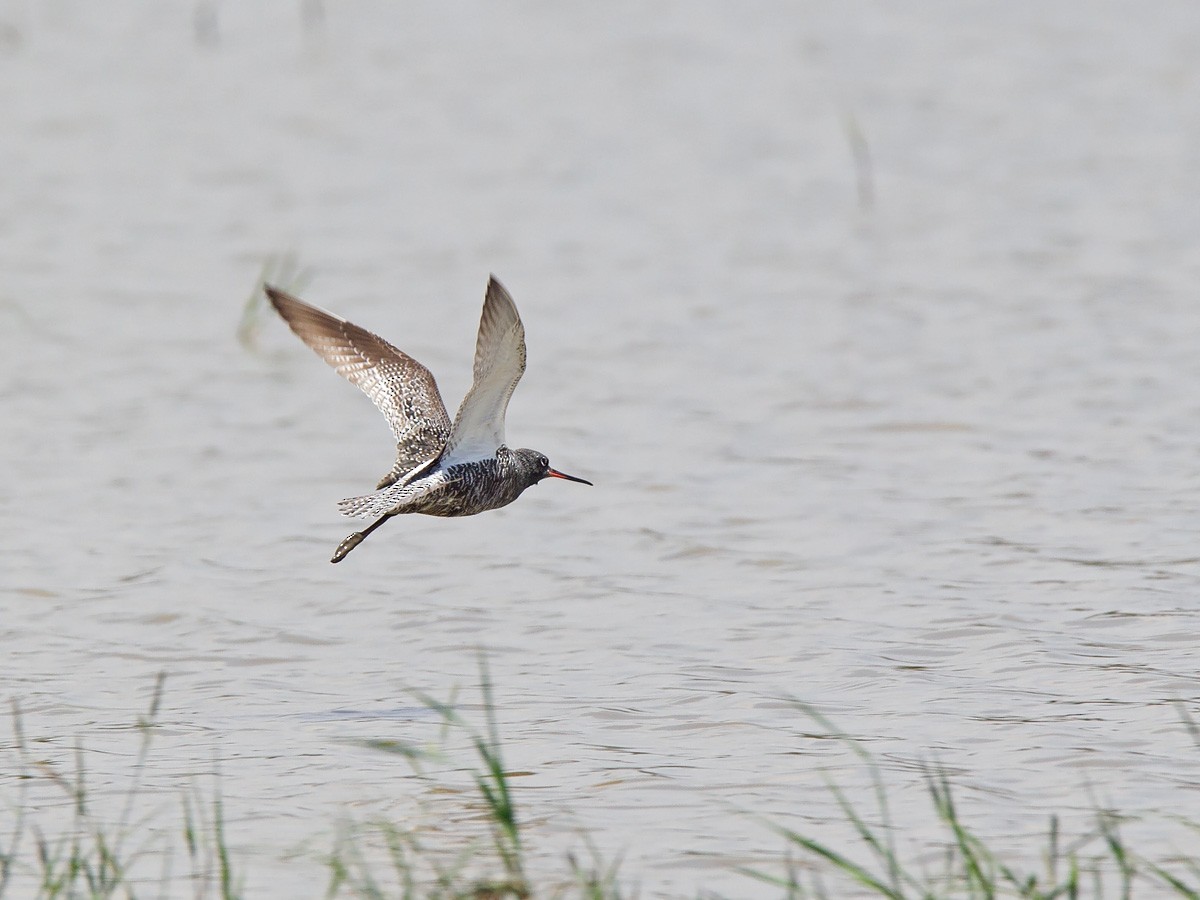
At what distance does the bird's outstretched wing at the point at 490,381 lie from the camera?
634 cm

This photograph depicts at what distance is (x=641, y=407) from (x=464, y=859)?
19.1ft

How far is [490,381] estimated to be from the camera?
674 centimetres

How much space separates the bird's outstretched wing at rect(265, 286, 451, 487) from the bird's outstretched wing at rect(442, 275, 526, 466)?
0.41 meters

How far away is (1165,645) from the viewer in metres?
6.76

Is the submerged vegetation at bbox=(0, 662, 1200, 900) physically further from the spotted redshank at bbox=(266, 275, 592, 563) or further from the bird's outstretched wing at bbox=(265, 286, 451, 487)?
the bird's outstretched wing at bbox=(265, 286, 451, 487)

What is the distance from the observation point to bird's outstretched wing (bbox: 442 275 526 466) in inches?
250

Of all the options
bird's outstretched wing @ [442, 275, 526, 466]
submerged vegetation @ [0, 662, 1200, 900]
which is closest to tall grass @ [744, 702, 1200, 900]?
submerged vegetation @ [0, 662, 1200, 900]

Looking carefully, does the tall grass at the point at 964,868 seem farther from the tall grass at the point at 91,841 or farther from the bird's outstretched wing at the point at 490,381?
the bird's outstretched wing at the point at 490,381

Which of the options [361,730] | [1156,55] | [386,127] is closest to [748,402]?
[361,730]

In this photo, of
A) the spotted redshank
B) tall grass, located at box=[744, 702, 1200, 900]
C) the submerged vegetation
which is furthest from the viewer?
the spotted redshank

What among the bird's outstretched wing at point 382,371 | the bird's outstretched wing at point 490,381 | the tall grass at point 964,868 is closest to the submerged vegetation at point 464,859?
the tall grass at point 964,868

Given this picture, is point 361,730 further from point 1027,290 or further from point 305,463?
point 1027,290

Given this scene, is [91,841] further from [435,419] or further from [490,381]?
[435,419]

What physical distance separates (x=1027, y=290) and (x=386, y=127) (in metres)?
6.30
